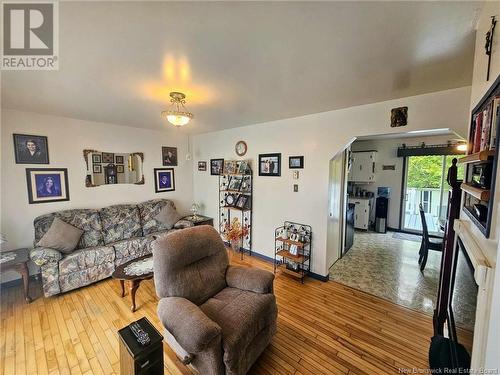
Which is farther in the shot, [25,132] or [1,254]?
[25,132]

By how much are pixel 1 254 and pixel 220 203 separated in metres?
3.15

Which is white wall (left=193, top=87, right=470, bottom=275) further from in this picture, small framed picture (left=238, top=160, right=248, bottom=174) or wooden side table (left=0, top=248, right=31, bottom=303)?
wooden side table (left=0, top=248, right=31, bottom=303)

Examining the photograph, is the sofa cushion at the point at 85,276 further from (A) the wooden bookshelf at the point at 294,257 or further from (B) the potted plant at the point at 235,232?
(A) the wooden bookshelf at the point at 294,257

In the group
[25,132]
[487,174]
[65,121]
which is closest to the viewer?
[487,174]

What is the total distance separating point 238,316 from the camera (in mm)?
1607

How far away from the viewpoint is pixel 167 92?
2.20 m

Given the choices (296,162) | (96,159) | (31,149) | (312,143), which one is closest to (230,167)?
(296,162)

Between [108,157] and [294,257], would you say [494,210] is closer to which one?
[294,257]

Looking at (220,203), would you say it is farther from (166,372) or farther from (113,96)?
(166,372)

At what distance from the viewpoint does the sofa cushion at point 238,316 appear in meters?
1.44

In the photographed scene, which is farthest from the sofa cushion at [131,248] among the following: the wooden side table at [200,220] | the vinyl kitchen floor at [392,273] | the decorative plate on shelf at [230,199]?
the vinyl kitchen floor at [392,273]

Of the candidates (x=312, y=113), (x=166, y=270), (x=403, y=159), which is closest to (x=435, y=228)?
(x=403, y=159)

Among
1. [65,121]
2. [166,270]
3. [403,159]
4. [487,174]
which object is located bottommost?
[166,270]

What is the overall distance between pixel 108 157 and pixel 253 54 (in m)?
3.38
